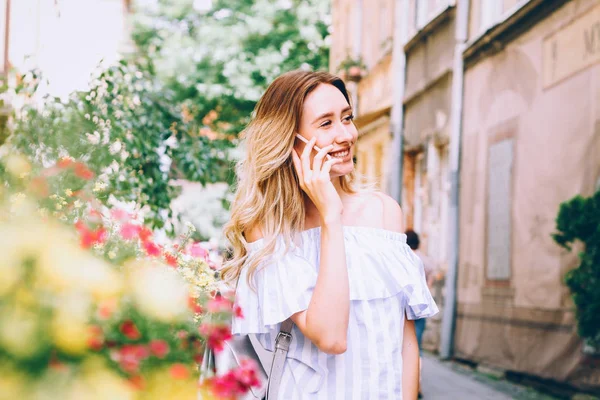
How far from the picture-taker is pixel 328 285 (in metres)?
2.32

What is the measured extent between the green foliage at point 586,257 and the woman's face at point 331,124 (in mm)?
4834

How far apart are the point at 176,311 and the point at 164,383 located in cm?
11

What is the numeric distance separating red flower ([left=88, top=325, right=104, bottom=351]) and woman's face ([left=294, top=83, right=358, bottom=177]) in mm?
1581

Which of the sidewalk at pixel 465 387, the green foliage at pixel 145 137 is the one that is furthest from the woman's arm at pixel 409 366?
the sidewalk at pixel 465 387

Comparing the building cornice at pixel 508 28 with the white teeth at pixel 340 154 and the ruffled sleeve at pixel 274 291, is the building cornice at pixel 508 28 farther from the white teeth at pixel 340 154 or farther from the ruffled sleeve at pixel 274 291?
the ruffled sleeve at pixel 274 291

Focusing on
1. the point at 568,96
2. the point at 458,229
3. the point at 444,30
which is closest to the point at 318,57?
the point at 444,30

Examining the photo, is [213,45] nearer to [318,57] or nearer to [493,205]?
[318,57]

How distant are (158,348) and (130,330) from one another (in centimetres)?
4

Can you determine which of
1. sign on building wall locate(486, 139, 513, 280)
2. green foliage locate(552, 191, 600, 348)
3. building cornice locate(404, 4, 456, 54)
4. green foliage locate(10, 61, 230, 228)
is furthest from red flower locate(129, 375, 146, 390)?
building cornice locate(404, 4, 456, 54)

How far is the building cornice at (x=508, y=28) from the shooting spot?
9672 mm

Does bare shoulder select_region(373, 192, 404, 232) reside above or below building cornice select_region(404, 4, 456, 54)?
below

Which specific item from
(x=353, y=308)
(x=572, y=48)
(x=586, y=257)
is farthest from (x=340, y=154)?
(x=572, y=48)

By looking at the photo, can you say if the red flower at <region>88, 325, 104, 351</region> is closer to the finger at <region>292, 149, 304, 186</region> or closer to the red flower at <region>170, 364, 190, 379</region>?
the red flower at <region>170, 364, 190, 379</region>

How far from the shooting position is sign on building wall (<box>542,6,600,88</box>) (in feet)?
26.7
